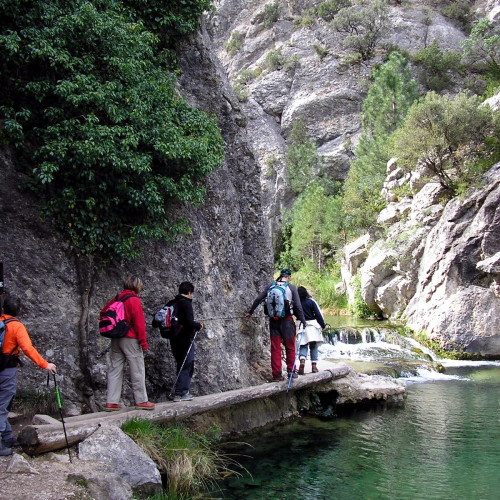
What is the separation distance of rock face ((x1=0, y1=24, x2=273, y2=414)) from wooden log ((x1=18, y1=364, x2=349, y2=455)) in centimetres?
77

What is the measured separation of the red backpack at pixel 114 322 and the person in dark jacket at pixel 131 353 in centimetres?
9

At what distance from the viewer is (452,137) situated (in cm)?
2438

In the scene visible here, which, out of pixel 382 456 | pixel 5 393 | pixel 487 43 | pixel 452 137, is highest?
pixel 487 43

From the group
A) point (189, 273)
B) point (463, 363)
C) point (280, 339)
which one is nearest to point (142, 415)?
point (189, 273)

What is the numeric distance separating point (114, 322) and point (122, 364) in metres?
0.79

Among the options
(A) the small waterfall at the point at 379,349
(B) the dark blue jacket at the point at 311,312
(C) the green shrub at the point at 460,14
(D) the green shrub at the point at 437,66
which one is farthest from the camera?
(C) the green shrub at the point at 460,14

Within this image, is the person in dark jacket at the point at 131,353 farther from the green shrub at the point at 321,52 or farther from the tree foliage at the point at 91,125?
the green shrub at the point at 321,52

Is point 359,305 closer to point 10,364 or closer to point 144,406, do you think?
point 144,406

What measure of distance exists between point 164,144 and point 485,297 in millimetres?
16504

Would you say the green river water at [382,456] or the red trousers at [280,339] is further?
the red trousers at [280,339]

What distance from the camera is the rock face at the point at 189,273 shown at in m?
8.12

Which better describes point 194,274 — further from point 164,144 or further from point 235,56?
point 235,56

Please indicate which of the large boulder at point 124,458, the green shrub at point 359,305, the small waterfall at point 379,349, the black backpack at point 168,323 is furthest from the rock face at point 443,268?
the large boulder at point 124,458

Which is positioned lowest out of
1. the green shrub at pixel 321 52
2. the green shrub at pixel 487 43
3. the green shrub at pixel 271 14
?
the green shrub at pixel 487 43
